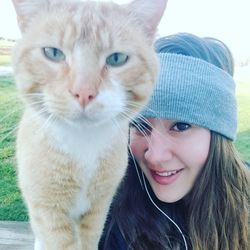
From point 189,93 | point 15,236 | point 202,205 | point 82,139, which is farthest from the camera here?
point 15,236

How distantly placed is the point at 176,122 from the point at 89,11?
469mm

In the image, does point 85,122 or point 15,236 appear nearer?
point 85,122

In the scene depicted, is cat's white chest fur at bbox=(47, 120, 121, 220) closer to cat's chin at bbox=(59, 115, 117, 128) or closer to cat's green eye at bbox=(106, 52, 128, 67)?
cat's chin at bbox=(59, 115, 117, 128)

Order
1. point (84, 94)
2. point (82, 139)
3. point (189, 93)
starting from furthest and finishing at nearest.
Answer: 1. point (189, 93)
2. point (82, 139)
3. point (84, 94)

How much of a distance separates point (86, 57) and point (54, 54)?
8 cm

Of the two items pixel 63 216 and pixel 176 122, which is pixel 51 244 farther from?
pixel 176 122

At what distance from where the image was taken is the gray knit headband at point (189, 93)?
4.11 feet

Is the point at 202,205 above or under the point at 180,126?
under

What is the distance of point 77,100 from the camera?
87 cm

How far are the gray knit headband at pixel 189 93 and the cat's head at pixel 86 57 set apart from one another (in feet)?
0.63

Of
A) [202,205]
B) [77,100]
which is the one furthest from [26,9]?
[202,205]

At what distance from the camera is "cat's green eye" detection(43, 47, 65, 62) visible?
0.93 metres

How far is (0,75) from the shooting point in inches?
67.1

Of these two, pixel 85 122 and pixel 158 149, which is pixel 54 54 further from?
pixel 158 149
